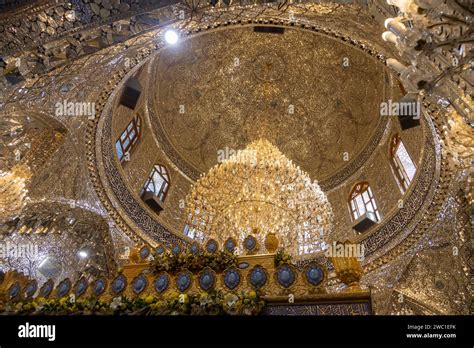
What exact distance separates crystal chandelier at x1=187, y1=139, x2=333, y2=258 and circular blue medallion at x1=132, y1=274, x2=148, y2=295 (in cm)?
214

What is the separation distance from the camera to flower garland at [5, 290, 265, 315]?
166 inches

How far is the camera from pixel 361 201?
11.1 meters

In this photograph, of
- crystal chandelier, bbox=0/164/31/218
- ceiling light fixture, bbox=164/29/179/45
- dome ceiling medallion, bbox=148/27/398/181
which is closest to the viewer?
ceiling light fixture, bbox=164/29/179/45

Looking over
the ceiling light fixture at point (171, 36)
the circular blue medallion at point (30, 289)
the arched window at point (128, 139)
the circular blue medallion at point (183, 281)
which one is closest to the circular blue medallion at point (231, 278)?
the circular blue medallion at point (183, 281)

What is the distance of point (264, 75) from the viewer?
12.8 m

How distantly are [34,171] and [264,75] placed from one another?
7663 millimetres

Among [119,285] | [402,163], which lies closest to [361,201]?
[402,163]

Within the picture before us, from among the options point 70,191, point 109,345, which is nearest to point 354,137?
point 70,191

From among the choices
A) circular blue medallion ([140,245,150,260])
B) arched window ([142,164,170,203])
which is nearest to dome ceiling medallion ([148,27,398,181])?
arched window ([142,164,170,203])

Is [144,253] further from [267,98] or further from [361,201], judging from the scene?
[267,98]

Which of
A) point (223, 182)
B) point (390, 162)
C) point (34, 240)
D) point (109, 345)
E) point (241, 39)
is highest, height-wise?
point (241, 39)

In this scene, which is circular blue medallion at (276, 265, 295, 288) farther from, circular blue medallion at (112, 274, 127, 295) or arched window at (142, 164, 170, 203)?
arched window at (142, 164, 170, 203)

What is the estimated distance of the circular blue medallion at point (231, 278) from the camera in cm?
484

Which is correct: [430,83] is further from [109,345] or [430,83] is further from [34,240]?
[34,240]
